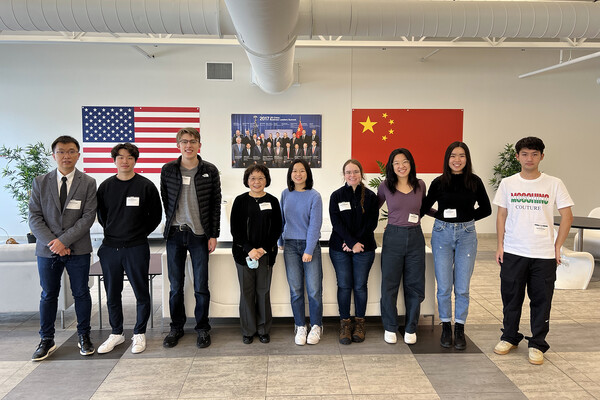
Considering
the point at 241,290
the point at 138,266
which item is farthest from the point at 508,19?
the point at 138,266

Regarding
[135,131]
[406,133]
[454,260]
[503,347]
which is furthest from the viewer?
[406,133]

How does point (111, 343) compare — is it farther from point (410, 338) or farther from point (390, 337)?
point (410, 338)

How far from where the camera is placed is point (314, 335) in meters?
3.24

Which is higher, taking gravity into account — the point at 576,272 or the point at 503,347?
the point at 576,272

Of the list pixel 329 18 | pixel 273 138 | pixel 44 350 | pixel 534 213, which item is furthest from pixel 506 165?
pixel 44 350

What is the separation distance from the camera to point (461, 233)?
3.06 metres

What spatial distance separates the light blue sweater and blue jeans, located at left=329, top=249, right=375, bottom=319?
10.2 inches

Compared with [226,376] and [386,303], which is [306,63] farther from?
[226,376]

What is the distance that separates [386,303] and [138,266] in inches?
78.4

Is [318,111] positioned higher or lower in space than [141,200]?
higher

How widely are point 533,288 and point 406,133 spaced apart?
5573mm

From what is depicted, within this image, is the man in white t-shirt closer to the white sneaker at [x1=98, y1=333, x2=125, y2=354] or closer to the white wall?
the white sneaker at [x1=98, y1=333, x2=125, y2=354]

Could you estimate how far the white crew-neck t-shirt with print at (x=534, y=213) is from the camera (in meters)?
2.82

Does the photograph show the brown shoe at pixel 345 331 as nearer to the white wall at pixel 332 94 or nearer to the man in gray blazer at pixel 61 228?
the man in gray blazer at pixel 61 228
